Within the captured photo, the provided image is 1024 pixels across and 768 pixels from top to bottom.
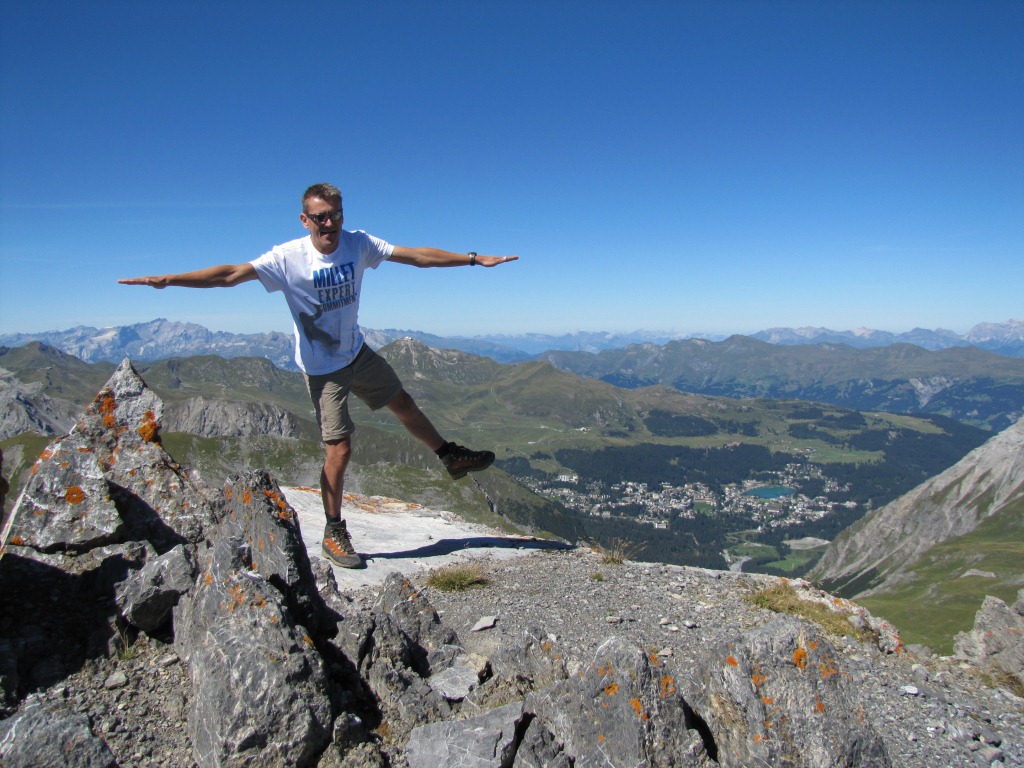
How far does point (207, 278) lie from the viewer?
8.53 m

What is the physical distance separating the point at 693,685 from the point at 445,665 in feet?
10.2

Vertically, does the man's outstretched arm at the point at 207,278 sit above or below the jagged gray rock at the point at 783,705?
above

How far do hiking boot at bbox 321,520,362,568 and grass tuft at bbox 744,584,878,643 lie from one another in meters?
8.05

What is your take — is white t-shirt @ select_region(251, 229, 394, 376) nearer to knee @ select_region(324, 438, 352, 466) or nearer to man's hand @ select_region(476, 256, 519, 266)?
knee @ select_region(324, 438, 352, 466)

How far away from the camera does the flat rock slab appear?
12.2 meters

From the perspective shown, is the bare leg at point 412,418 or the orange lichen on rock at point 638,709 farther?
the bare leg at point 412,418

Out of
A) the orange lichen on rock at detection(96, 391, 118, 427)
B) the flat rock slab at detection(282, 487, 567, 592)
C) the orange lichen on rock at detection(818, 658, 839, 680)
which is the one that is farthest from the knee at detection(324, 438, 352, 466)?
the orange lichen on rock at detection(818, 658, 839, 680)

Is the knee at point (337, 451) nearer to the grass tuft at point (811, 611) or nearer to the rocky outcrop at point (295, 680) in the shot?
the rocky outcrop at point (295, 680)

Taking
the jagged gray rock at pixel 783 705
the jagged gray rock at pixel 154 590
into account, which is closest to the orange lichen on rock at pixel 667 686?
the jagged gray rock at pixel 783 705

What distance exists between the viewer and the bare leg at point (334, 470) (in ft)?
35.9

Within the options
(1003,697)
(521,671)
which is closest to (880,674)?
(1003,697)

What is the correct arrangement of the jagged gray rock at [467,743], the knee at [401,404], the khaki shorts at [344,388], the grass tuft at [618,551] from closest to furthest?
1. the jagged gray rock at [467,743]
2. the khaki shorts at [344,388]
3. the knee at [401,404]
4. the grass tuft at [618,551]

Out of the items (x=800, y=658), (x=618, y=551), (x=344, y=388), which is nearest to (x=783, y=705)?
(x=800, y=658)

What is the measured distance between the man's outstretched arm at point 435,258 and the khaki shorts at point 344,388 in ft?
6.49
